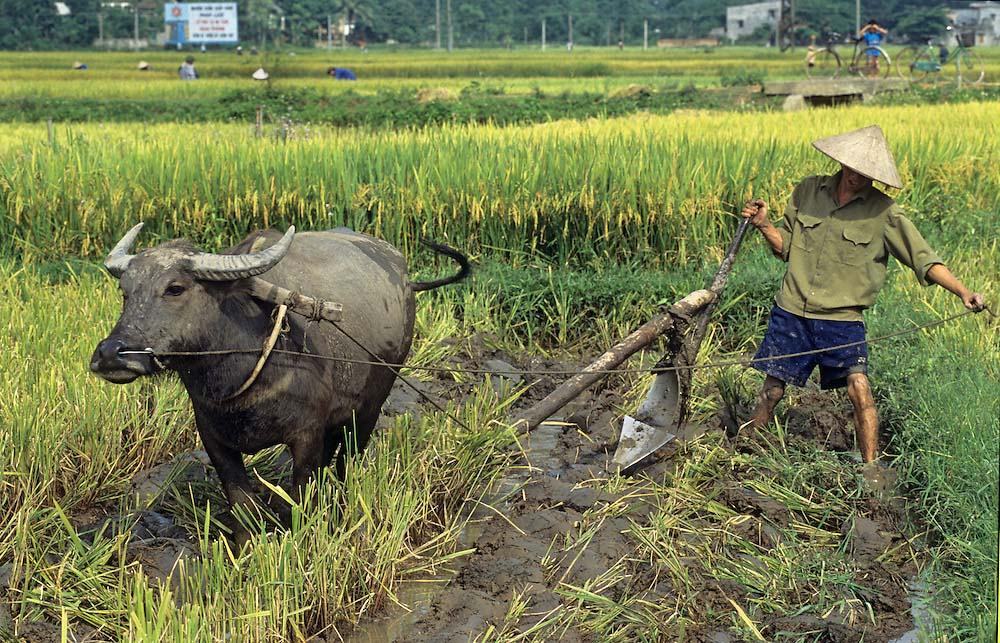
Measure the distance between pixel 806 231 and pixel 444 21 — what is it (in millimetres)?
80783

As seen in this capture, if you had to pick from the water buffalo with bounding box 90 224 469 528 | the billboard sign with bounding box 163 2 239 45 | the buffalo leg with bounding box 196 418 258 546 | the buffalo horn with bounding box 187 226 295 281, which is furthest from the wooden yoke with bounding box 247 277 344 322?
the billboard sign with bounding box 163 2 239 45

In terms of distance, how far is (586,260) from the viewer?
299 inches

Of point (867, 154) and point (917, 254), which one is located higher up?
point (867, 154)

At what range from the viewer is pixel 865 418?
4.65m

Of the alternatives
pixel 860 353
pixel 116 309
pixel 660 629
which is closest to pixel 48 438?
pixel 116 309

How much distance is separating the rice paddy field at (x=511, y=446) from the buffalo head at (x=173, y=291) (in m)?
0.52

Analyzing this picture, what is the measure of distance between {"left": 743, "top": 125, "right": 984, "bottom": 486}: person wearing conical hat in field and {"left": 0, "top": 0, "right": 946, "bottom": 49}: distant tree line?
5465 cm

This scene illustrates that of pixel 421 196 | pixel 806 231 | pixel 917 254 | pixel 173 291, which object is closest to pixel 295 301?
pixel 173 291

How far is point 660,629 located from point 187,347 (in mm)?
1635

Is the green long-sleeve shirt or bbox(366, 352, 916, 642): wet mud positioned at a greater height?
the green long-sleeve shirt

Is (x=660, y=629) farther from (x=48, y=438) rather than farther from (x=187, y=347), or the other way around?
(x=48, y=438)

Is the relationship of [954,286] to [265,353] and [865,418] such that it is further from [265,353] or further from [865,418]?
[265,353]

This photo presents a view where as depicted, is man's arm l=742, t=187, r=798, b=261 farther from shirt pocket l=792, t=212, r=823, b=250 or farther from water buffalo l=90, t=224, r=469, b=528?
water buffalo l=90, t=224, r=469, b=528

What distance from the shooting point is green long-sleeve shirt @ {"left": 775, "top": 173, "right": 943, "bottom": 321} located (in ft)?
15.2
